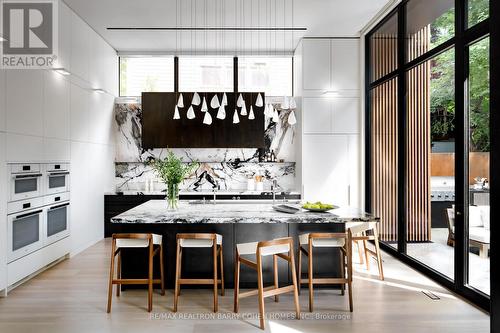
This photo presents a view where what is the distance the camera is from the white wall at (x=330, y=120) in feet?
20.9

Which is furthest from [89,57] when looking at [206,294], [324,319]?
[324,319]

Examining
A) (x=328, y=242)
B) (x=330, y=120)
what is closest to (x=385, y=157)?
(x=330, y=120)

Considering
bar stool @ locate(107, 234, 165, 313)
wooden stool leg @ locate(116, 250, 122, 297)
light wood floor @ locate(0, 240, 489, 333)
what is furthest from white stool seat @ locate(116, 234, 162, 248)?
light wood floor @ locate(0, 240, 489, 333)

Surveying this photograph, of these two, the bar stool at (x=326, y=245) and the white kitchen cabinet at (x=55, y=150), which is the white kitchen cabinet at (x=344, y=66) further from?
the white kitchen cabinet at (x=55, y=150)

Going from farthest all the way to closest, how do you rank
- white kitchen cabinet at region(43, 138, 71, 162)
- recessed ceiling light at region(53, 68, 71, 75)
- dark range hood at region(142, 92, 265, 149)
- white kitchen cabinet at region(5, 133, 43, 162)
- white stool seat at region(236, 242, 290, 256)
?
dark range hood at region(142, 92, 265, 149) → recessed ceiling light at region(53, 68, 71, 75) → white kitchen cabinet at region(43, 138, 71, 162) → white kitchen cabinet at region(5, 133, 43, 162) → white stool seat at region(236, 242, 290, 256)

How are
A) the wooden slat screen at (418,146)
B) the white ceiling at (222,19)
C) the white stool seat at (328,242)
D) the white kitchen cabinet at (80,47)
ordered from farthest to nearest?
the white kitchen cabinet at (80,47) → the white ceiling at (222,19) → the wooden slat screen at (418,146) → the white stool seat at (328,242)

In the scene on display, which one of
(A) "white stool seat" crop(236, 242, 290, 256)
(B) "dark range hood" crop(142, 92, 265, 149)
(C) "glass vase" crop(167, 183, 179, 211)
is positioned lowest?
(A) "white stool seat" crop(236, 242, 290, 256)

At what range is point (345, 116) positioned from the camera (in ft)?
21.0

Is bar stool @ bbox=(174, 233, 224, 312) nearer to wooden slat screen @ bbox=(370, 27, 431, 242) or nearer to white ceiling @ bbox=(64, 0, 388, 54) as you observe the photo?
wooden slat screen @ bbox=(370, 27, 431, 242)

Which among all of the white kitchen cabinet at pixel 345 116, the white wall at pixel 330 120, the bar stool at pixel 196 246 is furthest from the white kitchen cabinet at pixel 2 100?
the white kitchen cabinet at pixel 345 116

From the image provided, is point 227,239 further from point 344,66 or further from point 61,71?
point 344,66

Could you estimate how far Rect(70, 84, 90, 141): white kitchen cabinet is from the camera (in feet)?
17.7

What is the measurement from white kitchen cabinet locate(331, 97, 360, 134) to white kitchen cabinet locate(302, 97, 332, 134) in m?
0.09

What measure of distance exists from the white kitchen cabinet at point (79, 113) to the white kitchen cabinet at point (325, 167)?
3.47 m
